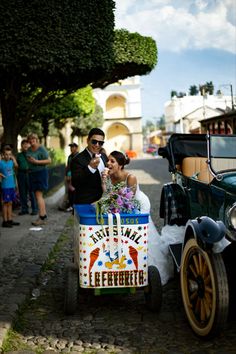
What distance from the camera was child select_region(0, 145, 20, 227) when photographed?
909 centimetres

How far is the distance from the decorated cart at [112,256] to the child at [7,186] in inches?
200

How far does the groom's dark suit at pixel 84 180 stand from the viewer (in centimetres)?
514

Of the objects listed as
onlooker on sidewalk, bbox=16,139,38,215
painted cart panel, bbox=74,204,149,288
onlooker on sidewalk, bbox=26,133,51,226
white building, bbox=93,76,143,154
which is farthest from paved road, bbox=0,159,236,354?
white building, bbox=93,76,143,154

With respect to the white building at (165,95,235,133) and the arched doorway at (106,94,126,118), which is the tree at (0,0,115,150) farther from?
the white building at (165,95,235,133)

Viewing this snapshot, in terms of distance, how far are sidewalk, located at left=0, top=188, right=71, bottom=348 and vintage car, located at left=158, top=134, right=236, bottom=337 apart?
168 cm

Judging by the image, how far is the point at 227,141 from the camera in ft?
18.5

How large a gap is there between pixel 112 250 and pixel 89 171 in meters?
1.20

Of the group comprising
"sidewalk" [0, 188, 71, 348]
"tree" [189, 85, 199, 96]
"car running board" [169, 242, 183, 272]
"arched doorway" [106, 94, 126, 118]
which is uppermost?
"tree" [189, 85, 199, 96]

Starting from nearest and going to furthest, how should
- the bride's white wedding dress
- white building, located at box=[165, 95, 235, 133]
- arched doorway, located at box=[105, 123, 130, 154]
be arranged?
1. the bride's white wedding dress
2. arched doorway, located at box=[105, 123, 130, 154]
3. white building, located at box=[165, 95, 235, 133]

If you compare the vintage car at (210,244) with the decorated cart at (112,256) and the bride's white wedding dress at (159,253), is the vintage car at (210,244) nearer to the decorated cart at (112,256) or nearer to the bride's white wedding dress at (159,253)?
the bride's white wedding dress at (159,253)

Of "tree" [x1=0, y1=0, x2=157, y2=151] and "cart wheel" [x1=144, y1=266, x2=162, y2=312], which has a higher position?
"tree" [x1=0, y1=0, x2=157, y2=151]

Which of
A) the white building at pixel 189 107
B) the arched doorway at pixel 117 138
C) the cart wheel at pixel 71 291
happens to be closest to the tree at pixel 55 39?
the cart wheel at pixel 71 291

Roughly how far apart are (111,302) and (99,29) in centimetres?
829

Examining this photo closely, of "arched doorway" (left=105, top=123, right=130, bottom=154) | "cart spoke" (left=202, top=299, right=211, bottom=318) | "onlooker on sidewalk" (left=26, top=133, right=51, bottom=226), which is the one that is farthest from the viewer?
"arched doorway" (left=105, top=123, right=130, bottom=154)
